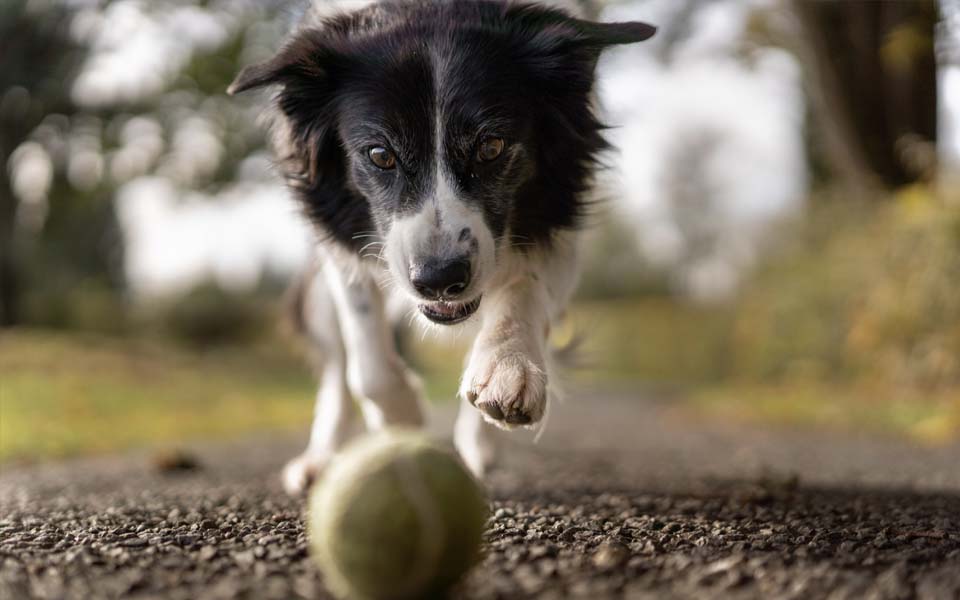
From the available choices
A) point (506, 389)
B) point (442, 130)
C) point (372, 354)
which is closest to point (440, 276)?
point (506, 389)

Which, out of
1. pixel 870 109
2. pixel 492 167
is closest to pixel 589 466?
pixel 492 167

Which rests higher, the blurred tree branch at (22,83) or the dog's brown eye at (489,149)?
the blurred tree branch at (22,83)

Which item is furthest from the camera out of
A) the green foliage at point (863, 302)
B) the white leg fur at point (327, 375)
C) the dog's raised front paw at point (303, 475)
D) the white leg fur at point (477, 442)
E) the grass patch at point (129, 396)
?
the green foliage at point (863, 302)

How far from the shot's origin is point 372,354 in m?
3.41

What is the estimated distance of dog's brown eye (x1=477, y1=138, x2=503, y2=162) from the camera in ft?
9.45

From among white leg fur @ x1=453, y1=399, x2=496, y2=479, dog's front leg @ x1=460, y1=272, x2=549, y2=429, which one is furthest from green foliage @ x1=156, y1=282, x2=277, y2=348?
dog's front leg @ x1=460, y1=272, x2=549, y2=429

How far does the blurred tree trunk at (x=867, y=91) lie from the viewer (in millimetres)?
9250

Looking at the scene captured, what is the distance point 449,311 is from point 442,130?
64 centimetres

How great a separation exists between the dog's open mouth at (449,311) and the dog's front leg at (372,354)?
54 cm

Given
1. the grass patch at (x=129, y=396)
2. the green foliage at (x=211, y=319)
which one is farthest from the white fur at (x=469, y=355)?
the green foliage at (x=211, y=319)

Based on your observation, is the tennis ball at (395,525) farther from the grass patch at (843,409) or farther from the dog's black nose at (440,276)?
the grass patch at (843,409)

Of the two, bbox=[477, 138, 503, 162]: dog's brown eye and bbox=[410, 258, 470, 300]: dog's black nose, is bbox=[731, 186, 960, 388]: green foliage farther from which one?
bbox=[410, 258, 470, 300]: dog's black nose

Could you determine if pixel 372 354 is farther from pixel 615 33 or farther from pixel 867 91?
pixel 867 91

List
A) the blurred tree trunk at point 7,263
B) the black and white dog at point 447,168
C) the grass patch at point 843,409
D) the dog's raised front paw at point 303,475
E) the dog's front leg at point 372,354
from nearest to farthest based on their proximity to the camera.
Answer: the black and white dog at point 447,168 < the dog's front leg at point 372,354 < the dog's raised front paw at point 303,475 < the grass patch at point 843,409 < the blurred tree trunk at point 7,263
